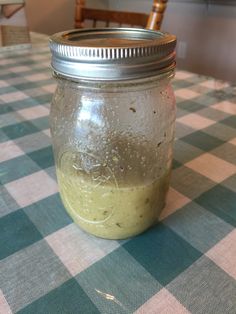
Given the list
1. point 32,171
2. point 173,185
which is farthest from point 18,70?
point 173,185

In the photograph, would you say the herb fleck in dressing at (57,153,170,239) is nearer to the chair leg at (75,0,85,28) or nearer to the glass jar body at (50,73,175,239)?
the glass jar body at (50,73,175,239)

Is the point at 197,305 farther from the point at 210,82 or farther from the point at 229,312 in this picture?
the point at 210,82

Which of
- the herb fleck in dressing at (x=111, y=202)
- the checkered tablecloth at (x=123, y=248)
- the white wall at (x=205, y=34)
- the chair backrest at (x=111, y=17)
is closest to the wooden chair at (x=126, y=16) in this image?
the chair backrest at (x=111, y=17)

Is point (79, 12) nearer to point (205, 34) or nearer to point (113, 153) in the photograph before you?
point (205, 34)

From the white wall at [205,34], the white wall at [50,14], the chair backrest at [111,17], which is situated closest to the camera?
the chair backrest at [111,17]

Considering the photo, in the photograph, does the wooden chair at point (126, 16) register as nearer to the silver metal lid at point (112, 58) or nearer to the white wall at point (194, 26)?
the silver metal lid at point (112, 58)

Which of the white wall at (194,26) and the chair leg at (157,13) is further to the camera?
the white wall at (194,26)

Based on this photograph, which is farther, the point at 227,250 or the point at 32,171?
the point at 32,171

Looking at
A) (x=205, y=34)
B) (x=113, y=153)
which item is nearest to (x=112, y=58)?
(x=113, y=153)
